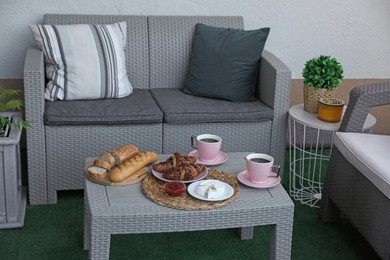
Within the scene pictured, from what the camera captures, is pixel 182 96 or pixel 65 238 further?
pixel 182 96

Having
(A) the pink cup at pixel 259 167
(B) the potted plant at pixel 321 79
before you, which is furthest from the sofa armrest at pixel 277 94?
(A) the pink cup at pixel 259 167

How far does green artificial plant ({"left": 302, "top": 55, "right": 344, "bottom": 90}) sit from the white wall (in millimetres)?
695

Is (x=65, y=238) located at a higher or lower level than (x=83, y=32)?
lower

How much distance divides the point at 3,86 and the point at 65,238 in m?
1.21

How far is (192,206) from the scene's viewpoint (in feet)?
7.70

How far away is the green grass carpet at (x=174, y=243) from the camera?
284 centimetres

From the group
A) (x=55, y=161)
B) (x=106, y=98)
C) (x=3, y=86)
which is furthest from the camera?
(x=3, y=86)

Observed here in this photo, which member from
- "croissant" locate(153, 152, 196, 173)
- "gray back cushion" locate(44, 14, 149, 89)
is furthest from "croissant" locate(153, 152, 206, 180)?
"gray back cushion" locate(44, 14, 149, 89)

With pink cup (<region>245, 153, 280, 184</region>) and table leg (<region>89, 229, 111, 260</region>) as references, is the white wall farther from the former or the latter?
table leg (<region>89, 229, 111, 260</region>)

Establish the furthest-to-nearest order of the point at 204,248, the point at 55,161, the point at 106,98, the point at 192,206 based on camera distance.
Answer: the point at 106,98
the point at 55,161
the point at 204,248
the point at 192,206

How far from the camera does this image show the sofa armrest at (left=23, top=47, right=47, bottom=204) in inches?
122

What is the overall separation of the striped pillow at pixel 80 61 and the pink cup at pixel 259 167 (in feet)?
3.74

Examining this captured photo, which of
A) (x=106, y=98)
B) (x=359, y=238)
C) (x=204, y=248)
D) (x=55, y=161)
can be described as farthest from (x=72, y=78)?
(x=359, y=238)

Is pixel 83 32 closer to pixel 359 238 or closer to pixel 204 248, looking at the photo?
pixel 204 248
